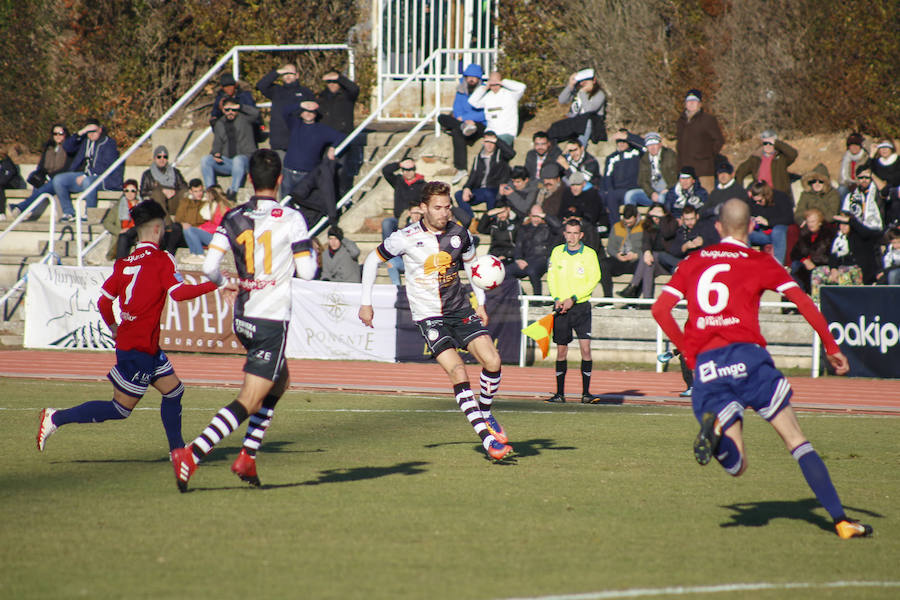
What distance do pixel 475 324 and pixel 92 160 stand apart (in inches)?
666

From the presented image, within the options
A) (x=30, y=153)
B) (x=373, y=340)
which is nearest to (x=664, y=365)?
(x=373, y=340)

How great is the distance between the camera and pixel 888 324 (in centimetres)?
1681

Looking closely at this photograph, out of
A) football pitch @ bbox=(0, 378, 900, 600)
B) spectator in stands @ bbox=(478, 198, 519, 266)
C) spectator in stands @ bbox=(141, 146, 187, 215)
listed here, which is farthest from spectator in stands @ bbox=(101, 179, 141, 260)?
football pitch @ bbox=(0, 378, 900, 600)

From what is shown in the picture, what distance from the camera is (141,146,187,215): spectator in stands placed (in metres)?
21.8

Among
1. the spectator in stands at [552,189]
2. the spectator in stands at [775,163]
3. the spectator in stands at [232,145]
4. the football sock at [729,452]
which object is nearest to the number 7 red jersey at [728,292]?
the football sock at [729,452]

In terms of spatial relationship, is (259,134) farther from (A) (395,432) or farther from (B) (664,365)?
(A) (395,432)

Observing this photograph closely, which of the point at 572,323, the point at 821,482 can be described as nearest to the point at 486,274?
the point at 821,482

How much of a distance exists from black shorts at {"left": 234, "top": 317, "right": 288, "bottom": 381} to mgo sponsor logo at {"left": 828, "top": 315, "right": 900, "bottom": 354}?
39.9 feet

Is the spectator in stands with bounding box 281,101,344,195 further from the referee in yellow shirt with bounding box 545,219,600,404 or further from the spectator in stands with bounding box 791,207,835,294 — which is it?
the spectator in stands with bounding box 791,207,835,294

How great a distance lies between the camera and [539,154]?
21.2 metres

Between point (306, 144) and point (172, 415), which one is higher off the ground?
point (306, 144)

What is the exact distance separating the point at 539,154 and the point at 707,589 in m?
16.8

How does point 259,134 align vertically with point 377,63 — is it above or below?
below

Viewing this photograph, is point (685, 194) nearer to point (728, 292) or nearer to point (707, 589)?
point (728, 292)
